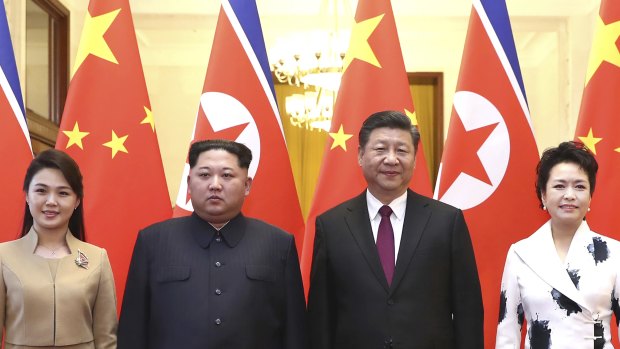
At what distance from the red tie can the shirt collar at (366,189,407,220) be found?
14mm

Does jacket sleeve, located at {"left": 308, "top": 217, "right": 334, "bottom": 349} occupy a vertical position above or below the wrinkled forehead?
below

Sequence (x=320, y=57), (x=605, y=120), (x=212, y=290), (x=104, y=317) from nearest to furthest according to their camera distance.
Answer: (x=212, y=290) < (x=104, y=317) < (x=605, y=120) < (x=320, y=57)

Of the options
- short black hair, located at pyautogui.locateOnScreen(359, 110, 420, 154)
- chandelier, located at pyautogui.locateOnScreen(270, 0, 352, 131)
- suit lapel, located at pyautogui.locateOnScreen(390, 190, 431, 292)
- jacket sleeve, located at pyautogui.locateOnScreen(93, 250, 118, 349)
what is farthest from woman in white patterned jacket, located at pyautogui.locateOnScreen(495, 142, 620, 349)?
chandelier, located at pyautogui.locateOnScreen(270, 0, 352, 131)

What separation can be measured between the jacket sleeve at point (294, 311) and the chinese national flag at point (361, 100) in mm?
899

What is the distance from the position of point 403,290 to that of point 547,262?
0.44 m

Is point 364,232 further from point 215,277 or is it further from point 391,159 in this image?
point 215,277

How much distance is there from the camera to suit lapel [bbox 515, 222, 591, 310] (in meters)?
2.34

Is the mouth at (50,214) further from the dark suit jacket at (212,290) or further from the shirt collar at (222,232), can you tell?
the shirt collar at (222,232)

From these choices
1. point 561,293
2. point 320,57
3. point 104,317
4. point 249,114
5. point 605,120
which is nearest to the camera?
point 561,293

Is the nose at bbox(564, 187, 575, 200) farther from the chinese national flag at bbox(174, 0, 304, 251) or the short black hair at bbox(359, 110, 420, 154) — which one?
the chinese national flag at bbox(174, 0, 304, 251)

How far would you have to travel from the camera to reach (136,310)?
2248 mm

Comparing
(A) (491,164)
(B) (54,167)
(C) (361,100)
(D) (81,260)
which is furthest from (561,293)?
(B) (54,167)

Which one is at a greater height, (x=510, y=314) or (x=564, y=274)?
(x=564, y=274)

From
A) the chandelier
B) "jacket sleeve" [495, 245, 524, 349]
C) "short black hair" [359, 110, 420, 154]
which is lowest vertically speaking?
"jacket sleeve" [495, 245, 524, 349]
